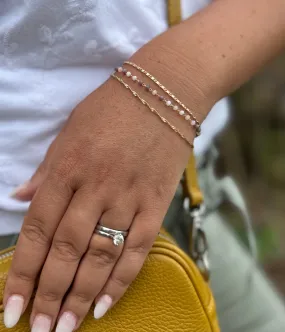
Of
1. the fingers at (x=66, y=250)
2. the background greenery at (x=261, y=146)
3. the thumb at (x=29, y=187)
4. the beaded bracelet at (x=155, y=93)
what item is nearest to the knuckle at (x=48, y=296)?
the fingers at (x=66, y=250)

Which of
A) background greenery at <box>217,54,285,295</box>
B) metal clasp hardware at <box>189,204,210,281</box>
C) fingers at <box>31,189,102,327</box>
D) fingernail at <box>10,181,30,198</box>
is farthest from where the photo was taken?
background greenery at <box>217,54,285,295</box>

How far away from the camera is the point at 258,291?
2.92 feet

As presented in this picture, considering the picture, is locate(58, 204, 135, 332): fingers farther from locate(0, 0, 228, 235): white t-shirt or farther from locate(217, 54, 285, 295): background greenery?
locate(217, 54, 285, 295): background greenery

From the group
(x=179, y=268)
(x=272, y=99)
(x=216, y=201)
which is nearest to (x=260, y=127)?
(x=272, y=99)

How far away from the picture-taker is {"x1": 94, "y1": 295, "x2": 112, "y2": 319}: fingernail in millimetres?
566

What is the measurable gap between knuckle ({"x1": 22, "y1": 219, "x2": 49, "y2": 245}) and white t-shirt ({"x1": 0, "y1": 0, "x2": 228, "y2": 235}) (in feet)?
0.42

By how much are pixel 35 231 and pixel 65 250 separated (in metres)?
0.04

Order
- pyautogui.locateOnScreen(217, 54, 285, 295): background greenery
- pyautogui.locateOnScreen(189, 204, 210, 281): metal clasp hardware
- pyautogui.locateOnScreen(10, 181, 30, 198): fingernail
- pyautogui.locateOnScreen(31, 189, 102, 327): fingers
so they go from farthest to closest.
A: pyautogui.locateOnScreen(217, 54, 285, 295): background greenery, pyautogui.locateOnScreen(189, 204, 210, 281): metal clasp hardware, pyautogui.locateOnScreen(10, 181, 30, 198): fingernail, pyautogui.locateOnScreen(31, 189, 102, 327): fingers

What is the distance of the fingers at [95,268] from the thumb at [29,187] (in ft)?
0.43

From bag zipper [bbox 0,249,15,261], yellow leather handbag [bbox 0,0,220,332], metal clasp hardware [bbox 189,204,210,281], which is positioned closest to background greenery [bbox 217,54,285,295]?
metal clasp hardware [bbox 189,204,210,281]

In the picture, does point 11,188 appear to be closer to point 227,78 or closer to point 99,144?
point 99,144

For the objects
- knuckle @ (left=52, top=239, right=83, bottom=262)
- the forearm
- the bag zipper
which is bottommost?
the bag zipper

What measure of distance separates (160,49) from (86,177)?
0.18m

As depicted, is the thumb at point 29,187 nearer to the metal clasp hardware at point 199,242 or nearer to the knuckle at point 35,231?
the knuckle at point 35,231
